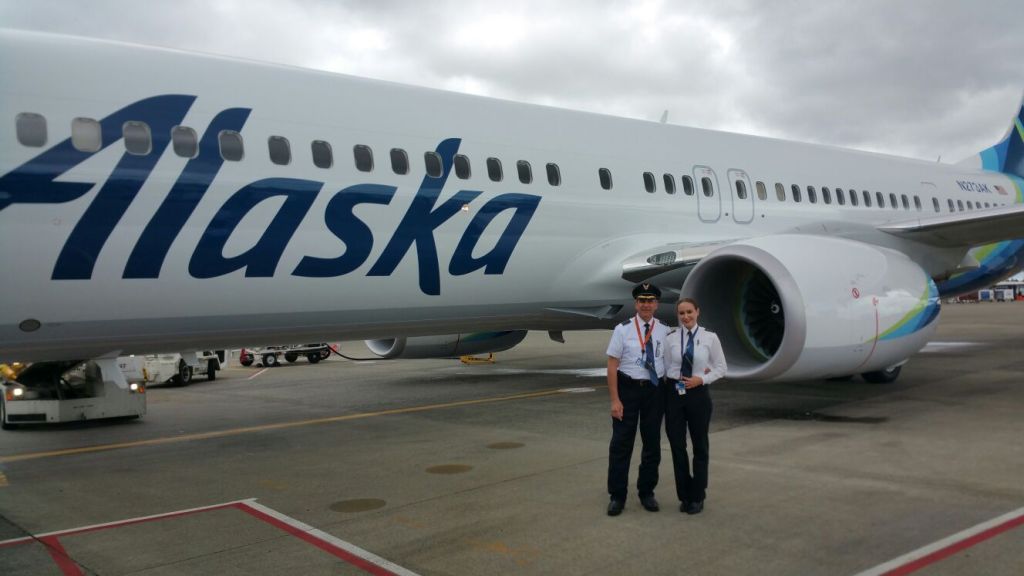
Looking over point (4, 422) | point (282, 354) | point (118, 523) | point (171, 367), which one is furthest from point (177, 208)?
point (282, 354)

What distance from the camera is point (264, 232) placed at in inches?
266

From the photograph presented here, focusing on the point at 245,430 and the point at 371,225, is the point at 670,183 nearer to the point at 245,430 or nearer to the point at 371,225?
the point at 371,225

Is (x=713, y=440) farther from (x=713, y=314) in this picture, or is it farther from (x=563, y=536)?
(x=563, y=536)

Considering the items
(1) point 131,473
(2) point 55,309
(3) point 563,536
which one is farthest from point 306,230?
(3) point 563,536

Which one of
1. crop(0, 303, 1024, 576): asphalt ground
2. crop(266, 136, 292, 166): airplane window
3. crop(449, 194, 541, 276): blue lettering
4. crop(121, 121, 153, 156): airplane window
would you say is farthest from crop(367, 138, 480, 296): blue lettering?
crop(121, 121, 153, 156): airplane window

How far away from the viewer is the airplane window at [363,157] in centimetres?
751

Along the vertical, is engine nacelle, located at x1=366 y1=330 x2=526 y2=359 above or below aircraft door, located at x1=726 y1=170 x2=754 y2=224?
below

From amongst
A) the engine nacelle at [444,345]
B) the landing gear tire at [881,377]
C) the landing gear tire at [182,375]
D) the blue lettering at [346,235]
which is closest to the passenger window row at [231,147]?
the blue lettering at [346,235]

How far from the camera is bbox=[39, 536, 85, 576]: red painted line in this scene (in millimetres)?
4164

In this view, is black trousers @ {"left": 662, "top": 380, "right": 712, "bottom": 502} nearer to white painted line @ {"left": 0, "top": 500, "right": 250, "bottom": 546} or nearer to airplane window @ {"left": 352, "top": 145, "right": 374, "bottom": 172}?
white painted line @ {"left": 0, "top": 500, "right": 250, "bottom": 546}

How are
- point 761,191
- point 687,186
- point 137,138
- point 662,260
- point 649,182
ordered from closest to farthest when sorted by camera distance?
point 137,138 → point 662,260 → point 649,182 → point 687,186 → point 761,191

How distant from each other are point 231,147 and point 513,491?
12.7 ft

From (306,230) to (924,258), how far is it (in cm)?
929

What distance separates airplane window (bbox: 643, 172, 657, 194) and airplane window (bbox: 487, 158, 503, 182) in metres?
2.36
